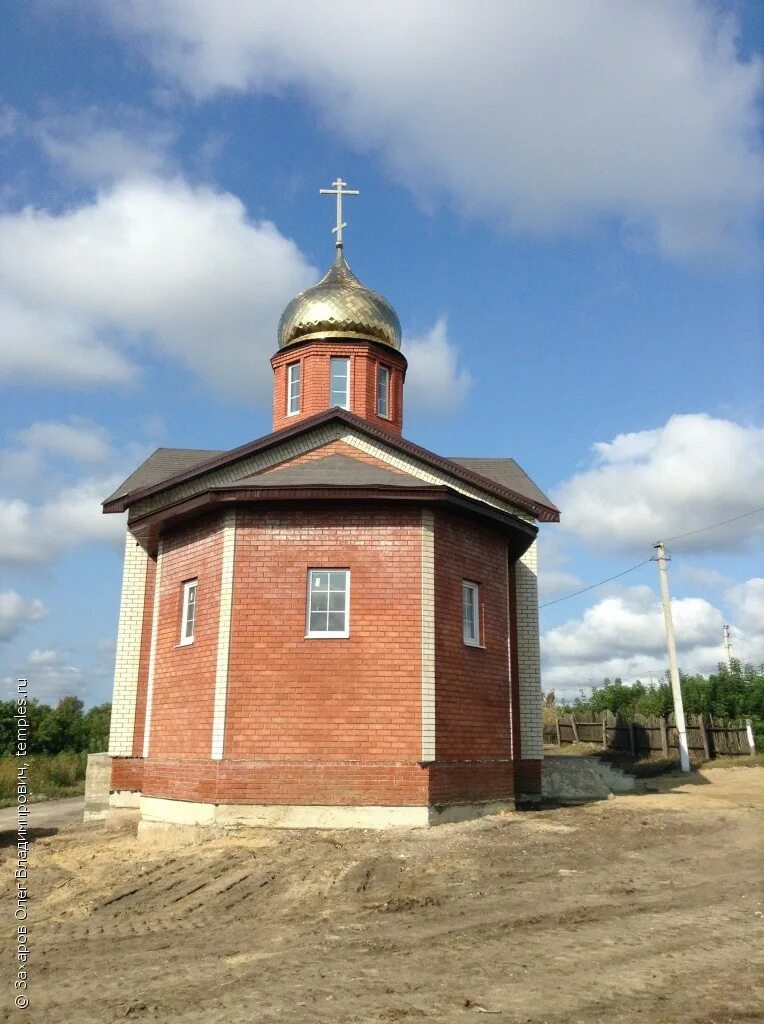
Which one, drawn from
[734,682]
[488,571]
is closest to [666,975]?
[488,571]

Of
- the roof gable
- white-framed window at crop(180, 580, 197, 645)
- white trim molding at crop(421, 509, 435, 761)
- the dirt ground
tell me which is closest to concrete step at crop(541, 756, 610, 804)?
the dirt ground

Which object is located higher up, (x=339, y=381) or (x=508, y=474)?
(x=339, y=381)

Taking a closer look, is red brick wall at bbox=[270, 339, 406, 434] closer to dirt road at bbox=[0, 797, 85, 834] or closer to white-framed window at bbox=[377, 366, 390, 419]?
white-framed window at bbox=[377, 366, 390, 419]

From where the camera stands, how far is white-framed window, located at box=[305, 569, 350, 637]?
11.8 m

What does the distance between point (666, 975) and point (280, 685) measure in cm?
680

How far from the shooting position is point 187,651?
12.6 meters

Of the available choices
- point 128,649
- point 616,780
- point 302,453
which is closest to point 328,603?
point 302,453

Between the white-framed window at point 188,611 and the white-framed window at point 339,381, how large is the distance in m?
6.03

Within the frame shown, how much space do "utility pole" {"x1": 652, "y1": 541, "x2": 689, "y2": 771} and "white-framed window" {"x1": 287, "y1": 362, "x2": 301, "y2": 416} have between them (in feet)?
35.9

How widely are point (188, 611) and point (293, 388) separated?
691 centimetres

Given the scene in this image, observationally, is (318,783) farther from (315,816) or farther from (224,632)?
(224,632)

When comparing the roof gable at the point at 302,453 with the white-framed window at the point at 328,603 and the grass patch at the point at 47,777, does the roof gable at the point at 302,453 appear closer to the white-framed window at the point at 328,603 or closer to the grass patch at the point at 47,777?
the white-framed window at the point at 328,603

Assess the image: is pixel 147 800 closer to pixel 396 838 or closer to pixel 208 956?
pixel 396 838

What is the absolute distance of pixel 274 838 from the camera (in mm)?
10609
